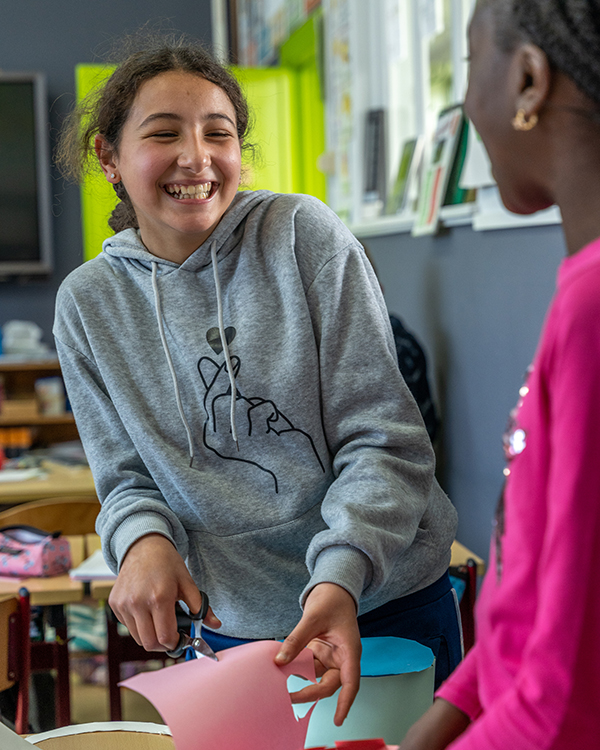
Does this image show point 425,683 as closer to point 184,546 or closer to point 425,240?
point 184,546

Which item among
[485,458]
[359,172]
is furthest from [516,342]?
[359,172]

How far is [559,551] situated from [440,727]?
21 centimetres

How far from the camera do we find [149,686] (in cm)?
75

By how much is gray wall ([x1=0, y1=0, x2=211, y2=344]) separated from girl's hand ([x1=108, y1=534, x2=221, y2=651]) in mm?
4592

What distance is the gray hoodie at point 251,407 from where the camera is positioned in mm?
1036

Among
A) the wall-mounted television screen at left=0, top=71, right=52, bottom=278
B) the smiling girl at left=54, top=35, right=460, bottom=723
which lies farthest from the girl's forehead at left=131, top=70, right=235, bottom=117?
the wall-mounted television screen at left=0, top=71, right=52, bottom=278

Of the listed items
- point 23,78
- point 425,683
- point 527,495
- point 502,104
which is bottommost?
point 425,683

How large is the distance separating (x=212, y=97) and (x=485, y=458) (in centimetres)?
179

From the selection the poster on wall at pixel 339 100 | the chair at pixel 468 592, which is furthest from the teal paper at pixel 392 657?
the poster on wall at pixel 339 100

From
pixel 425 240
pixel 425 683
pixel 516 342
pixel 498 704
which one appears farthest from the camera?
pixel 425 240

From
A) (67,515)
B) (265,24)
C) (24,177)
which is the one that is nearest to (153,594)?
(67,515)

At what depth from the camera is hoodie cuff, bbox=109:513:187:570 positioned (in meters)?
1.00

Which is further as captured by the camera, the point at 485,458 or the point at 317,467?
the point at 485,458

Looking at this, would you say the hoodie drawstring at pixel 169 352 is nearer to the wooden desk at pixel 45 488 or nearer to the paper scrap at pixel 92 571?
the paper scrap at pixel 92 571
